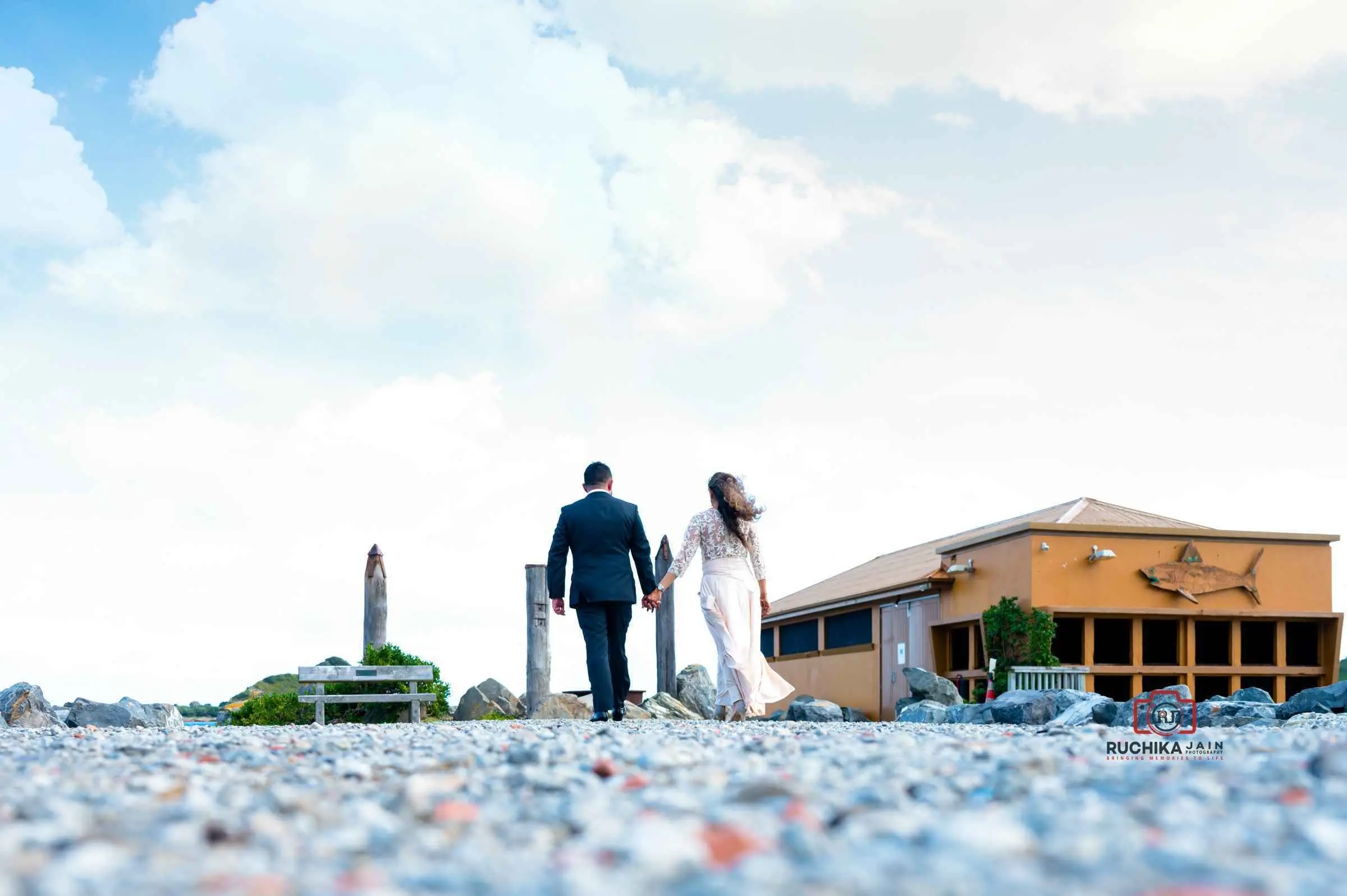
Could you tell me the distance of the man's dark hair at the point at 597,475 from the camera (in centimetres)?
1013

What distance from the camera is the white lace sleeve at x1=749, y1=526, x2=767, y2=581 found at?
35.8ft

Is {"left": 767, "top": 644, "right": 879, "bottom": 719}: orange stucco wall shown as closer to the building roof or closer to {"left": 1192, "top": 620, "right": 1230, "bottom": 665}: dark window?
the building roof

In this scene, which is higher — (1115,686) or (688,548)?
(688,548)

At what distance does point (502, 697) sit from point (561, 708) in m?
2.88

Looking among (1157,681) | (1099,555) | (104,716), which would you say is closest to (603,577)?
(1099,555)

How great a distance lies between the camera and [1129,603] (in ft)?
57.2

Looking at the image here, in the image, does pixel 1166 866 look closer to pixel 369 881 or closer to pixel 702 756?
pixel 369 881

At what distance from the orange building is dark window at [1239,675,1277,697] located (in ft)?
0.08

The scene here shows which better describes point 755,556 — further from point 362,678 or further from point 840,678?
point 840,678

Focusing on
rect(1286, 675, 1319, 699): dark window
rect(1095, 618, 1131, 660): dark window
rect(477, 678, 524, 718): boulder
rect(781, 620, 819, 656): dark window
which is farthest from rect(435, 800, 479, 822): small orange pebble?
rect(781, 620, 819, 656): dark window

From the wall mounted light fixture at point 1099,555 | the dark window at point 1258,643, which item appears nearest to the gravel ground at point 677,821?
the wall mounted light fixture at point 1099,555

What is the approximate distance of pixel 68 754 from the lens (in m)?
5.25

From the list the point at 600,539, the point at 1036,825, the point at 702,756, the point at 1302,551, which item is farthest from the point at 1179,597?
the point at 1036,825

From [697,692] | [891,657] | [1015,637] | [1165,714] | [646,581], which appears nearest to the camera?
[1165,714]
